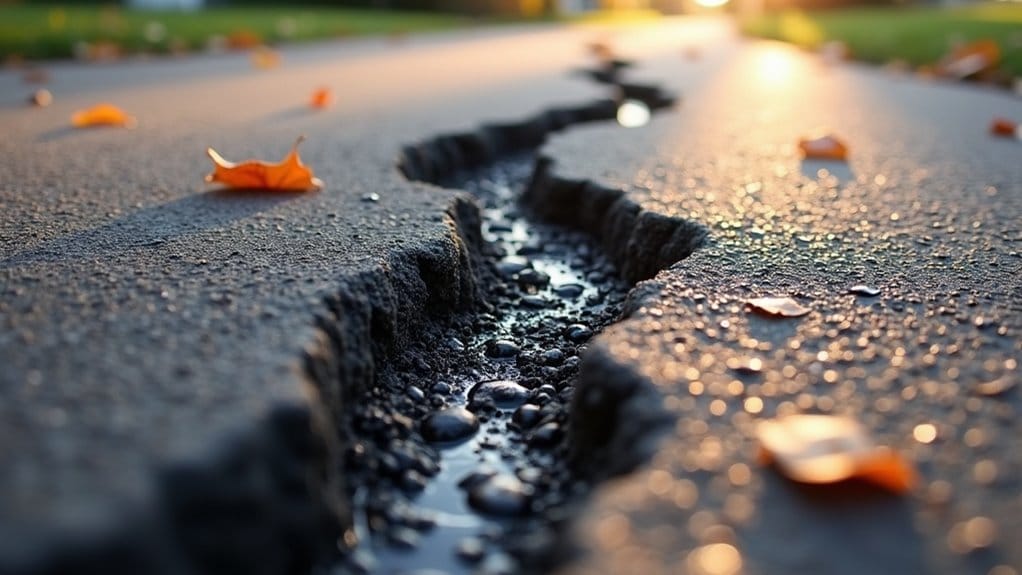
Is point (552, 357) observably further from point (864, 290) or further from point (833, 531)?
point (833, 531)

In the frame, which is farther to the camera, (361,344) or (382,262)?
(382,262)

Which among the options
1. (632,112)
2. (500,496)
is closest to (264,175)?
(500,496)

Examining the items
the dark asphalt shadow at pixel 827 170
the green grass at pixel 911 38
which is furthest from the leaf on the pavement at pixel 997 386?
the green grass at pixel 911 38

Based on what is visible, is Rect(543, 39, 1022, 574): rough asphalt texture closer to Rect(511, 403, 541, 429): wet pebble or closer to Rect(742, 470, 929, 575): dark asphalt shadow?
Rect(742, 470, 929, 575): dark asphalt shadow

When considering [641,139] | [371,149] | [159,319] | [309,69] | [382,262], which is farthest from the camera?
[309,69]

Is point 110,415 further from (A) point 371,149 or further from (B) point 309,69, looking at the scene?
(B) point 309,69

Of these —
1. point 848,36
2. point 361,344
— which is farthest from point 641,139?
point 848,36

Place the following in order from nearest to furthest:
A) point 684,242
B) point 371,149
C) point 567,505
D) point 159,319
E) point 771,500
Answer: point 771,500 → point 567,505 → point 159,319 → point 684,242 → point 371,149
